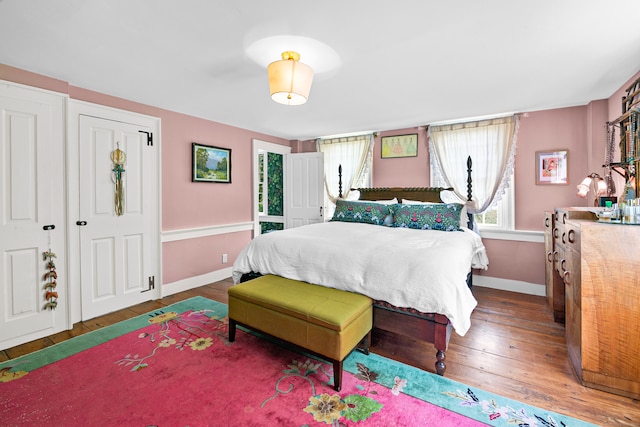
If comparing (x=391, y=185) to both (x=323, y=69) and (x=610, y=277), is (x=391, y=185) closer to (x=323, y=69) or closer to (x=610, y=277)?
(x=323, y=69)

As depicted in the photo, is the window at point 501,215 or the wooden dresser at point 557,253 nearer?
the wooden dresser at point 557,253

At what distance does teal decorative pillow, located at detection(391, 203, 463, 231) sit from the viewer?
3.44 metres

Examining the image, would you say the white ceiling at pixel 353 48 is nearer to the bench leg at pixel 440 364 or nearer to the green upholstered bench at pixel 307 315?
the green upholstered bench at pixel 307 315

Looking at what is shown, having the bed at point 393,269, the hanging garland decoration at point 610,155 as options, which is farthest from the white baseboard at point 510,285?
the hanging garland decoration at point 610,155

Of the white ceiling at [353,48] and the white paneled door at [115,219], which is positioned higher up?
the white ceiling at [353,48]

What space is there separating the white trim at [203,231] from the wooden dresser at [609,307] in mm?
3964

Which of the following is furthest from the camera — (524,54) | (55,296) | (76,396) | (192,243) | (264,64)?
(192,243)

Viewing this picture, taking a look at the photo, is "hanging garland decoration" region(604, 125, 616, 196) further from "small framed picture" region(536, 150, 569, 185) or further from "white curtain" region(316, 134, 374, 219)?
"white curtain" region(316, 134, 374, 219)

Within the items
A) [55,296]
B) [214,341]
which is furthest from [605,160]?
[55,296]

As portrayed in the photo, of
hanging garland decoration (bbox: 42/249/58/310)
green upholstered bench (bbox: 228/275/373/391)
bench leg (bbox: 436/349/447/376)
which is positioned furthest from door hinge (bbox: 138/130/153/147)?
bench leg (bbox: 436/349/447/376)

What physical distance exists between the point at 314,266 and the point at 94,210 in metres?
2.39

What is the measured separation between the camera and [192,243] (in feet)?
12.8

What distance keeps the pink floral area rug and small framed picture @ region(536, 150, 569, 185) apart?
114 inches

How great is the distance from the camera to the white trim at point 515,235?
11.8 feet
